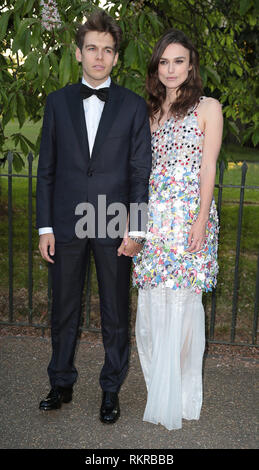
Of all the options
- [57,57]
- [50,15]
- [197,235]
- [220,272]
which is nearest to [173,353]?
[197,235]

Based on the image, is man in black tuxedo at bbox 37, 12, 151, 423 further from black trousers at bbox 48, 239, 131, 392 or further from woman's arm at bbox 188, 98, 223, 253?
woman's arm at bbox 188, 98, 223, 253

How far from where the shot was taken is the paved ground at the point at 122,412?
3033mm

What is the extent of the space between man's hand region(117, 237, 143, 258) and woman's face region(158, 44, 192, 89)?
0.94 m

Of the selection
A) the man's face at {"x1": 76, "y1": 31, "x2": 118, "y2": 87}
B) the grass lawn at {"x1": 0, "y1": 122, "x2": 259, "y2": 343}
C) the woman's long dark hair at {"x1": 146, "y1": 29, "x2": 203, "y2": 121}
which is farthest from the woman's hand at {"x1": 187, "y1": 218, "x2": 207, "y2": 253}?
the grass lawn at {"x1": 0, "y1": 122, "x2": 259, "y2": 343}

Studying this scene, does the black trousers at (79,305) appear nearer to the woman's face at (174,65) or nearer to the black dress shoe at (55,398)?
the black dress shoe at (55,398)

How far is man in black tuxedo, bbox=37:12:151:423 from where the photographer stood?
2959 mm

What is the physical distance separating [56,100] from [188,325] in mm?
1550

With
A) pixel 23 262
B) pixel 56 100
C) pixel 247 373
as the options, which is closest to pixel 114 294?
pixel 56 100

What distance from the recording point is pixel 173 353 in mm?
3121

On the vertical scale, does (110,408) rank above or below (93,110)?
below

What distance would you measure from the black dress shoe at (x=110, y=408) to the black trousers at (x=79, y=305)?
0.04 m

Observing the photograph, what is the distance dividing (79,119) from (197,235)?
3.12 feet

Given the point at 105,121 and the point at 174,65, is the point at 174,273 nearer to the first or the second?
the point at 105,121

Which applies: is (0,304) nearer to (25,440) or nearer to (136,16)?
(25,440)
